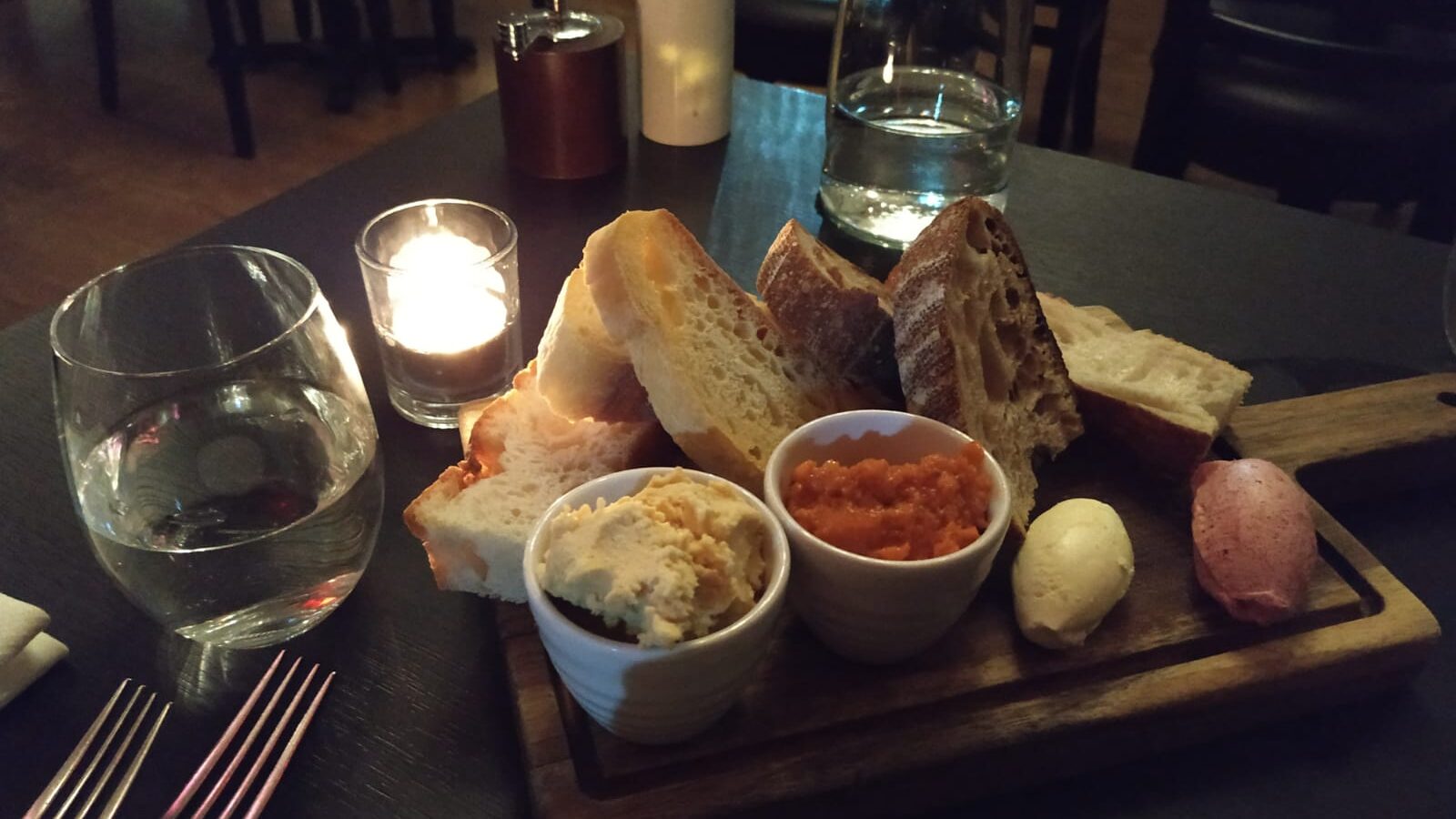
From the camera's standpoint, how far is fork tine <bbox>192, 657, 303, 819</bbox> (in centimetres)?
61

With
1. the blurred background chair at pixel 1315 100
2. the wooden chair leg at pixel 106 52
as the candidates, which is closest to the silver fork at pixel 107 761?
the blurred background chair at pixel 1315 100

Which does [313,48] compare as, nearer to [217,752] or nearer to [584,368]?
[584,368]

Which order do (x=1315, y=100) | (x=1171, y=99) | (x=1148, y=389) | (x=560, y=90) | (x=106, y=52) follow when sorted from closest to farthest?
(x=1148, y=389)
(x=560, y=90)
(x=1315, y=100)
(x=1171, y=99)
(x=106, y=52)

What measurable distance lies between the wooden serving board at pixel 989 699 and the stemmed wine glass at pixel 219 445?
14cm

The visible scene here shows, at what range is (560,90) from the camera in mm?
1265

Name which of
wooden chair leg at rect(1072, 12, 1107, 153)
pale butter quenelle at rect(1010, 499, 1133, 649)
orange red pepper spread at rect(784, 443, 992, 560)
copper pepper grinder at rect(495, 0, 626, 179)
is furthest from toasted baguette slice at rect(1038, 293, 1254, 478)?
wooden chair leg at rect(1072, 12, 1107, 153)

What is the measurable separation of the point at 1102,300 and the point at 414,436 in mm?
741

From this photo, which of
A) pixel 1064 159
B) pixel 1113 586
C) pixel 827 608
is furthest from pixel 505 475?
pixel 1064 159

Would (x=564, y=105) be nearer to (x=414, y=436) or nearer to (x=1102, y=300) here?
(x=414, y=436)

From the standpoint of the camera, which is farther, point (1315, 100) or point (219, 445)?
point (1315, 100)

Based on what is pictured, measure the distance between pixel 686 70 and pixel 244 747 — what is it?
101cm

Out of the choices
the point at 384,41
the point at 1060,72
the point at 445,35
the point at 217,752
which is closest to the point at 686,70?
the point at 217,752

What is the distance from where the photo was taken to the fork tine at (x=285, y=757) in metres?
0.60

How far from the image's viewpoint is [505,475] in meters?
0.76
